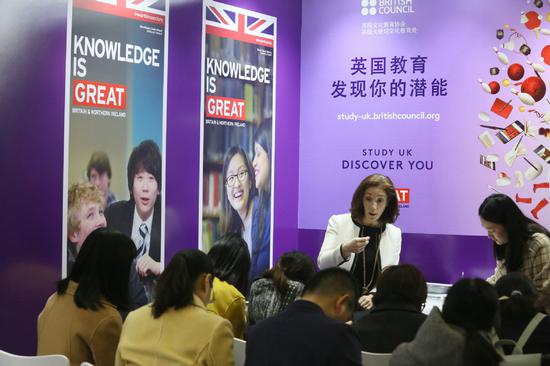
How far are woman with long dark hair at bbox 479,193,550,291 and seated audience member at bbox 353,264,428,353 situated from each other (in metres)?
1.36

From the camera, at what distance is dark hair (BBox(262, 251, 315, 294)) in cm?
388

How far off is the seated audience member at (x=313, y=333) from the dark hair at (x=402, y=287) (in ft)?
1.44

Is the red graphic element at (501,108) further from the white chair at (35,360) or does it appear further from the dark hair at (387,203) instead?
the white chair at (35,360)

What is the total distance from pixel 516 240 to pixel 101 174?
8.21 feet

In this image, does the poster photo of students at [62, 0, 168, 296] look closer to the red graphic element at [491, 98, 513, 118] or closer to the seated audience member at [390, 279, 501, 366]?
the red graphic element at [491, 98, 513, 118]

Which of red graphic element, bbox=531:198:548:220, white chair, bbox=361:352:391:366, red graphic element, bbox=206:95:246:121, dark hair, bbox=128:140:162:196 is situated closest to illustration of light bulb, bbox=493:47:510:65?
red graphic element, bbox=531:198:548:220

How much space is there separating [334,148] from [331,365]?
163 inches

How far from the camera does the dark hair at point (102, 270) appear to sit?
3.19 metres

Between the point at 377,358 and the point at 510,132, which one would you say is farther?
the point at 510,132

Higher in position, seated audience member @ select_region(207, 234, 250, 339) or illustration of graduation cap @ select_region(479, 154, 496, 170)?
illustration of graduation cap @ select_region(479, 154, 496, 170)

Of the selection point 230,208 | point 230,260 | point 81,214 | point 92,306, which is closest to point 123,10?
point 81,214

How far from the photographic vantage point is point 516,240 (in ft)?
14.3

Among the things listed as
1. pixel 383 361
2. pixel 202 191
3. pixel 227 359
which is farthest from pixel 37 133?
pixel 383 361

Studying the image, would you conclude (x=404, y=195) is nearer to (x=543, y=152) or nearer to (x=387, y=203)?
(x=543, y=152)
